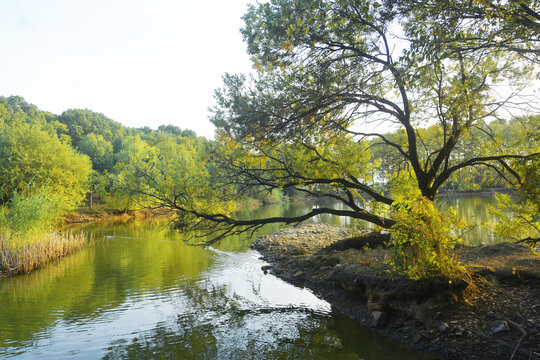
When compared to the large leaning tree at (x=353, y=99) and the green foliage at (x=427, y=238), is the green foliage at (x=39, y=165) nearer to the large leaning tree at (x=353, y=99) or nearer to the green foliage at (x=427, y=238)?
the large leaning tree at (x=353, y=99)

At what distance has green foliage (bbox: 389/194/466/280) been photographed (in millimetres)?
5953

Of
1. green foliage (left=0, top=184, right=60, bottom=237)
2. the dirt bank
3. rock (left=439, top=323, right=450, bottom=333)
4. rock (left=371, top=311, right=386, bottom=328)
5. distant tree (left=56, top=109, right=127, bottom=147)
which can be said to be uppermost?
distant tree (left=56, top=109, right=127, bottom=147)

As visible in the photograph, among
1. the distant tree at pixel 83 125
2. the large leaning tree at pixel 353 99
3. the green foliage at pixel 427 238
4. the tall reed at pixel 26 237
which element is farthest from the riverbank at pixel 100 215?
the distant tree at pixel 83 125

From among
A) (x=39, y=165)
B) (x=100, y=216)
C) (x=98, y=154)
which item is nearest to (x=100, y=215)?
(x=100, y=216)

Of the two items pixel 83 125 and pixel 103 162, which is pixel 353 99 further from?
pixel 83 125

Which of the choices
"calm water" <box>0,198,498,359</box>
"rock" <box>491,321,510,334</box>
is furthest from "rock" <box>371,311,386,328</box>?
"rock" <box>491,321,510,334</box>

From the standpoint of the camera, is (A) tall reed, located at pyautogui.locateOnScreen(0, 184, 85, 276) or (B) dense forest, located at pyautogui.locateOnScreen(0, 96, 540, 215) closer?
(B) dense forest, located at pyautogui.locateOnScreen(0, 96, 540, 215)

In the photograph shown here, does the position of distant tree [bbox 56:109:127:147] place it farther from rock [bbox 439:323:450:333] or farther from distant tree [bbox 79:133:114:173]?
rock [bbox 439:323:450:333]

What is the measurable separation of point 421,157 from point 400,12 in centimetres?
671

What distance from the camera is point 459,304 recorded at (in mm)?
6094

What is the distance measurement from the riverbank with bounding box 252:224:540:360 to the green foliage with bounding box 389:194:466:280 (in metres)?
0.39

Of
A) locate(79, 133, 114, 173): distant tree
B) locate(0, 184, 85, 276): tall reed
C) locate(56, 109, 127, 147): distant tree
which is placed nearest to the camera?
locate(0, 184, 85, 276): tall reed

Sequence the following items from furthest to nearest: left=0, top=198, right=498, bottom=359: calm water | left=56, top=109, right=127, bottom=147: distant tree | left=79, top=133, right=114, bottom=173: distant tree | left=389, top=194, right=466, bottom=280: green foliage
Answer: left=56, top=109, right=127, bottom=147: distant tree < left=79, top=133, right=114, bottom=173: distant tree < left=0, top=198, right=498, bottom=359: calm water < left=389, top=194, right=466, bottom=280: green foliage

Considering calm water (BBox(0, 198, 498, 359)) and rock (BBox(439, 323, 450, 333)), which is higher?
rock (BBox(439, 323, 450, 333))
